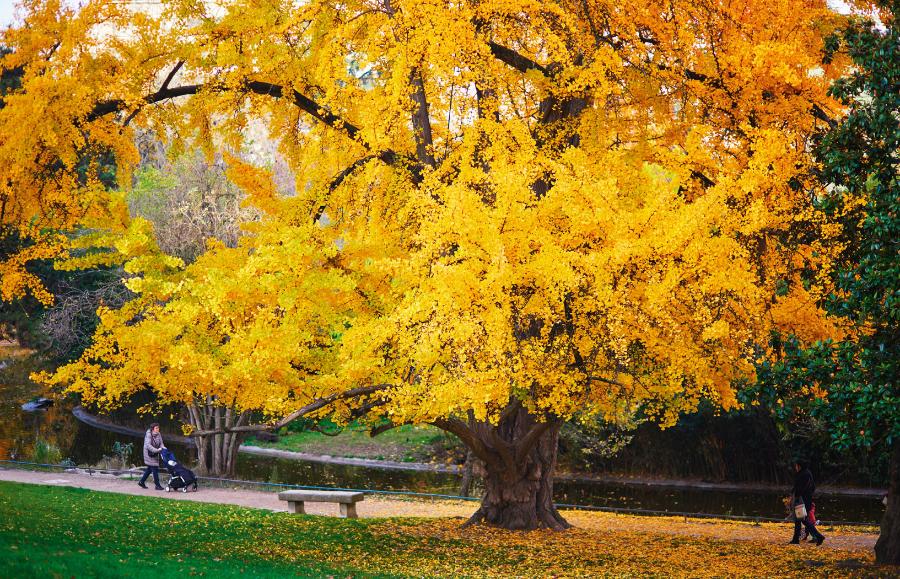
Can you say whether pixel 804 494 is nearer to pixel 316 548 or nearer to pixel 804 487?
pixel 804 487

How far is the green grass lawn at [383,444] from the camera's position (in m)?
32.0

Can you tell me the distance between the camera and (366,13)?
48.0ft

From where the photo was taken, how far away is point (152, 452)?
59.4 feet

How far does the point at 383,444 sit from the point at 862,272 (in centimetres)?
2626

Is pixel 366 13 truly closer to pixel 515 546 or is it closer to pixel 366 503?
pixel 515 546

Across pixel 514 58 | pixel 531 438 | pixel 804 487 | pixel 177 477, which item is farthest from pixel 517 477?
pixel 177 477

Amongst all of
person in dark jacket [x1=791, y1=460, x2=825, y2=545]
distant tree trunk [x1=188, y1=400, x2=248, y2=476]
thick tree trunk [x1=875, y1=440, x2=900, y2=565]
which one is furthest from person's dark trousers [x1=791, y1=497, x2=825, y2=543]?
distant tree trunk [x1=188, y1=400, x2=248, y2=476]

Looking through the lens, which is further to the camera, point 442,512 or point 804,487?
point 442,512

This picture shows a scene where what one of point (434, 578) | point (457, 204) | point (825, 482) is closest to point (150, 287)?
→ point (457, 204)

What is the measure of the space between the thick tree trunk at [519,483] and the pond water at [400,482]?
9510 millimetres

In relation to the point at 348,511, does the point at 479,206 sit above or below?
above

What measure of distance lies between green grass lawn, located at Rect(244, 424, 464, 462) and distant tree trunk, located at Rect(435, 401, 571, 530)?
16251mm

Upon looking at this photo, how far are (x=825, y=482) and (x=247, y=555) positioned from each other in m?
19.8

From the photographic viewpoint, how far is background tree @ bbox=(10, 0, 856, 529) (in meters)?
10.4
